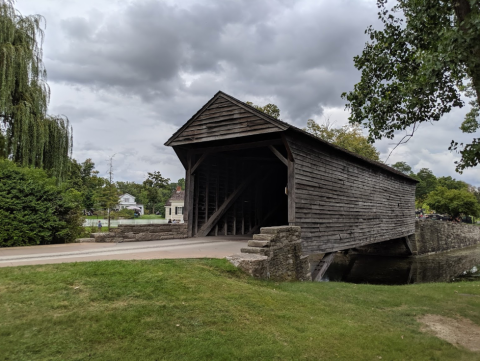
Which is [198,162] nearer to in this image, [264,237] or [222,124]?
[222,124]

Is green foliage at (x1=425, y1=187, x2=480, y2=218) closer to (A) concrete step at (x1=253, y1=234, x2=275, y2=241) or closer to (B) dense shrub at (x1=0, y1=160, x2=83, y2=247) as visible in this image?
(A) concrete step at (x1=253, y1=234, x2=275, y2=241)

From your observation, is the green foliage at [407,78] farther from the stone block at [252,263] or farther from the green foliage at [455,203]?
the green foliage at [455,203]

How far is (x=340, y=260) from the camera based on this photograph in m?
23.2

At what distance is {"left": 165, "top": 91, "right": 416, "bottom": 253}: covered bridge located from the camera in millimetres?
10516

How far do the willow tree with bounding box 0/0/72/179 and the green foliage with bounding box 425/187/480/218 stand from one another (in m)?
44.9

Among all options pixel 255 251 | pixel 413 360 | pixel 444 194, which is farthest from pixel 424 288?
pixel 444 194

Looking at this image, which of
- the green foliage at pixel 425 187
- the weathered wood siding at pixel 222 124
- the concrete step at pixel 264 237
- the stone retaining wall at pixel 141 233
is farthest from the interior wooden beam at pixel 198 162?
the green foliage at pixel 425 187

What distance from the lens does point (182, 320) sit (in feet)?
14.1

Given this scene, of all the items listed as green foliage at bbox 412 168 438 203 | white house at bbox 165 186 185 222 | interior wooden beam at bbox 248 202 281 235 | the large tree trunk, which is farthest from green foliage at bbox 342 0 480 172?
green foliage at bbox 412 168 438 203

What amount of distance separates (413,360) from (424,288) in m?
5.49

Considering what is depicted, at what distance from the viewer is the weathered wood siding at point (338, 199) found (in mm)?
10695

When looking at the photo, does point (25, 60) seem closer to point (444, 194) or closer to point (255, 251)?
point (255, 251)

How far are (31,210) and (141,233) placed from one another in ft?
11.2

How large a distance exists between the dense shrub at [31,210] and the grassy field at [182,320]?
5.12 metres
